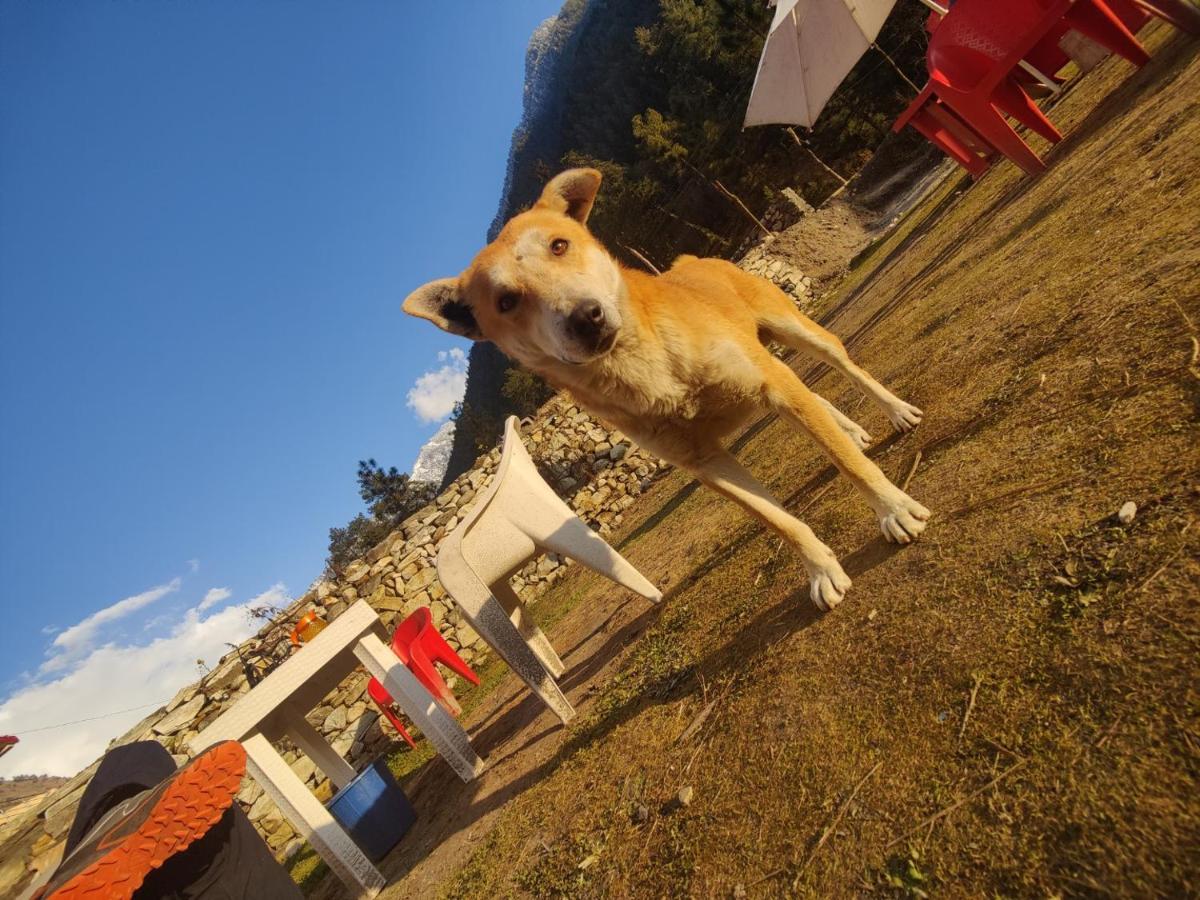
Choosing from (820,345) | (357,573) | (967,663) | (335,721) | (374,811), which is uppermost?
(357,573)

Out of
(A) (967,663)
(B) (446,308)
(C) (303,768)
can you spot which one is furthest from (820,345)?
(C) (303,768)

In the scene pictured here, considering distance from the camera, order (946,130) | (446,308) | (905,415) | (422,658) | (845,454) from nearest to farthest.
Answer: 1. (845,454)
2. (905,415)
3. (446,308)
4. (422,658)
5. (946,130)

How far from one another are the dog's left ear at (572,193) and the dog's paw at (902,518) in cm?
268

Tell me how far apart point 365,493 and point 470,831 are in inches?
1898

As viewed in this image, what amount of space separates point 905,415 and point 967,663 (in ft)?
7.97

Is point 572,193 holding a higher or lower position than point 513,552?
higher

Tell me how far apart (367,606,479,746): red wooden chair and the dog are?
13.4ft

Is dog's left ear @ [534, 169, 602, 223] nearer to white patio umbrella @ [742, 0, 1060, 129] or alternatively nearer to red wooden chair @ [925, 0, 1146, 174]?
red wooden chair @ [925, 0, 1146, 174]

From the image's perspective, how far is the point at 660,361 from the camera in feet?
10.0

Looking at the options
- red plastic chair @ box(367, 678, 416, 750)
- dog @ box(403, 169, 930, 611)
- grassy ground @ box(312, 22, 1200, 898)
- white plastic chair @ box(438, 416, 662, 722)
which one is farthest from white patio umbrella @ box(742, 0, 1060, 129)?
red plastic chair @ box(367, 678, 416, 750)

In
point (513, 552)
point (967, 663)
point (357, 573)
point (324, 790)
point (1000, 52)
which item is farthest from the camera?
point (357, 573)

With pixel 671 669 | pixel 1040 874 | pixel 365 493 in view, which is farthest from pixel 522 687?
pixel 365 493

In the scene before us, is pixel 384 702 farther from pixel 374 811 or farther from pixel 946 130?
pixel 946 130

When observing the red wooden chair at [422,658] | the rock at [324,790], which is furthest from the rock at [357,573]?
the red wooden chair at [422,658]
